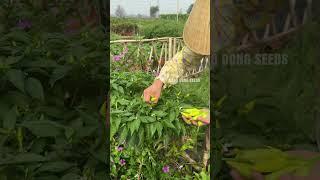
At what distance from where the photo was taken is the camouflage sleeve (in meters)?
1.44

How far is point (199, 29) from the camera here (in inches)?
55.5

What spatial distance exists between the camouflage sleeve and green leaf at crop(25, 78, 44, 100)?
50 cm

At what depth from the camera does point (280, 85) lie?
1209 millimetres

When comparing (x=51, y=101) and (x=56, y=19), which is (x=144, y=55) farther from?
(x=51, y=101)

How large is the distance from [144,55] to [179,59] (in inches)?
4.8

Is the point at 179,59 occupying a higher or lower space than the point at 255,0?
lower

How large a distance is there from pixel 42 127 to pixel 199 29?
60 cm

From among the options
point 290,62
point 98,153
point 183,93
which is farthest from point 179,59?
point 98,153

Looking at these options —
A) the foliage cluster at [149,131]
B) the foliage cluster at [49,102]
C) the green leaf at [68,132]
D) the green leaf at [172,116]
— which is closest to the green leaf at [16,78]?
the foliage cluster at [49,102]

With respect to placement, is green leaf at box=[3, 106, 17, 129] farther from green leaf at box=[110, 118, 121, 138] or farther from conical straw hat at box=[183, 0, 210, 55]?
conical straw hat at box=[183, 0, 210, 55]

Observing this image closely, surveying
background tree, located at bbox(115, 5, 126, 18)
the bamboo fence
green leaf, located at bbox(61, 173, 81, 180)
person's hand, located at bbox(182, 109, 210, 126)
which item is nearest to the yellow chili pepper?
person's hand, located at bbox(182, 109, 210, 126)

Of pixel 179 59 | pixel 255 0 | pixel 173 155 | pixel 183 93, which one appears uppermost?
pixel 255 0

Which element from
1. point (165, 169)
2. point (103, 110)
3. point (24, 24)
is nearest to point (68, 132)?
point (103, 110)

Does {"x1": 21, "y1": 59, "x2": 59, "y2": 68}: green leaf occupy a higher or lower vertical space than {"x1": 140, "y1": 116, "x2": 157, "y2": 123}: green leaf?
higher
